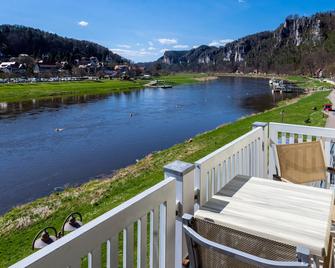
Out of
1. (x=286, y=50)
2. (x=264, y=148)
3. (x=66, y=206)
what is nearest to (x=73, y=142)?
(x=66, y=206)

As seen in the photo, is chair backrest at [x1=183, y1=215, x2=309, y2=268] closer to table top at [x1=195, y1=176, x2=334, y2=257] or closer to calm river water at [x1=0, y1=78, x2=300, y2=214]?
table top at [x1=195, y1=176, x2=334, y2=257]

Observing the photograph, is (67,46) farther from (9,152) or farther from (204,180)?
(204,180)

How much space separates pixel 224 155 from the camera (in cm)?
296

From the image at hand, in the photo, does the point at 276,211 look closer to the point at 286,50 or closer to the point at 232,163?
the point at 232,163

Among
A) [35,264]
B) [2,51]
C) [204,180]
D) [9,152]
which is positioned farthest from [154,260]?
[2,51]

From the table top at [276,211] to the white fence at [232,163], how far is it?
0.14 m

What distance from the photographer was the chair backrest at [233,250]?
59.1 inches

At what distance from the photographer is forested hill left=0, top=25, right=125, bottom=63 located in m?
117

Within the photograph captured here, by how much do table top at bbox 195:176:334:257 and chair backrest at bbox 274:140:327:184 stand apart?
1064 millimetres

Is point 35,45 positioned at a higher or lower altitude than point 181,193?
higher

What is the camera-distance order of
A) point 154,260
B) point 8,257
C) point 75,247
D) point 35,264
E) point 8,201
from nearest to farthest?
point 35,264 < point 75,247 < point 154,260 < point 8,257 < point 8,201

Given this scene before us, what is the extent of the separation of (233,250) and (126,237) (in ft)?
2.01

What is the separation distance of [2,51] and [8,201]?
406ft

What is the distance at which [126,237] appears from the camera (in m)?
1.81
